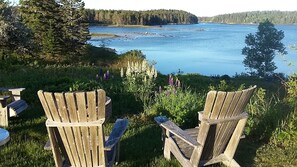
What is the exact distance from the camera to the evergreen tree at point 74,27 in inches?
973

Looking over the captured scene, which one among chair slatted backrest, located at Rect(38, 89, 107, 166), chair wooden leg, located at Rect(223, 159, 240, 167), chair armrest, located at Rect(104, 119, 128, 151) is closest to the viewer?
chair slatted backrest, located at Rect(38, 89, 107, 166)

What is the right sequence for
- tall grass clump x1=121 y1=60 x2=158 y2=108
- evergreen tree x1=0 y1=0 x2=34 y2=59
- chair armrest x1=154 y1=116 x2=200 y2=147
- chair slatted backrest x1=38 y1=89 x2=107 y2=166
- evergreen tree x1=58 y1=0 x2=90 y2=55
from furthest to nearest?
evergreen tree x1=58 y1=0 x2=90 y2=55 < evergreen tree x1=0 y1=0 x2=34 y2=59 < tall grass clump x1=121 y1=60 x2=158 y2=108 < chair armrest x1=154 y1=116 x2=200 y2=147 < chair slatted backrest x1=38 y1=89 x2=107 y2=166

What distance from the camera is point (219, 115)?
11.7 ft

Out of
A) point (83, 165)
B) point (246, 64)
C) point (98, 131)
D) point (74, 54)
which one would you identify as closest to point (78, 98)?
point (98, 131)

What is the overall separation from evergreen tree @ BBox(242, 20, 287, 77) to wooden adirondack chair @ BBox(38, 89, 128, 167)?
28.5 m

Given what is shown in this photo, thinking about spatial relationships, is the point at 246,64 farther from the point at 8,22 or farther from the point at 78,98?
the point at 78,98

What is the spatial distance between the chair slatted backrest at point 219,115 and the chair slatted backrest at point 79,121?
3.46 ft

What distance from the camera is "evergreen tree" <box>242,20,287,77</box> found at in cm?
3075

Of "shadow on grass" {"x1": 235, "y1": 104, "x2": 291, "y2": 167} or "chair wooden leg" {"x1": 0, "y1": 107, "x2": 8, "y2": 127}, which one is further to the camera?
"chair wooden leg" {"x1": 0, "y1": 107, "x2": 8, "y2": 127}

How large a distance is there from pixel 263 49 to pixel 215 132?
97.9 ft

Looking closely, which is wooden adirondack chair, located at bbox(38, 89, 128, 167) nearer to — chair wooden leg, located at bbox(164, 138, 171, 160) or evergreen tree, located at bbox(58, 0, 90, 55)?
chair wooden leg, located at bbox(164, 138, 171, 160)

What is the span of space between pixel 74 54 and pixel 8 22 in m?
6.78

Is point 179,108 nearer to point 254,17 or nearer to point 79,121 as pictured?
point 79,121

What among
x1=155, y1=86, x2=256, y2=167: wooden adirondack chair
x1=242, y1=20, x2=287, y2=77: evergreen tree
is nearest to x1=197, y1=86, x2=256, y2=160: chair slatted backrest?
x1=155, y1=86, x2=256, y2=167: wooden adirondack chair
